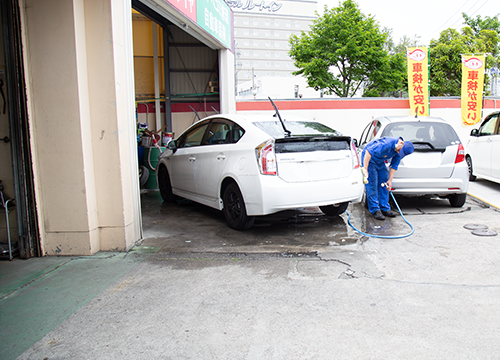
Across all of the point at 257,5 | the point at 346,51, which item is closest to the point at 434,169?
the point at 346,51

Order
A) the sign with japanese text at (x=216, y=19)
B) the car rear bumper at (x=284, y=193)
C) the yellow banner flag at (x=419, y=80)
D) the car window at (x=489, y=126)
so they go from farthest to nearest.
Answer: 1. the yellow banner flag at (x=419, y=80)
2. the car window at (x=489, y=126)
3. the sign with japanese text at (x=216, y=19)
4. the car rear bumper at (x=284, y=193)

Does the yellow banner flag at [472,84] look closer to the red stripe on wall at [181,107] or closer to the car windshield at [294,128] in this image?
the red stripe on wall at [181,107]

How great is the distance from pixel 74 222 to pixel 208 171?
2.10m

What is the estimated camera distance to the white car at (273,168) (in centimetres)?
492

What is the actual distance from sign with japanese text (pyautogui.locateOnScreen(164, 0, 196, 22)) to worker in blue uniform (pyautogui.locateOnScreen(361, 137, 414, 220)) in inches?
157

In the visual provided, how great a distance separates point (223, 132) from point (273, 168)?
51.8 inches

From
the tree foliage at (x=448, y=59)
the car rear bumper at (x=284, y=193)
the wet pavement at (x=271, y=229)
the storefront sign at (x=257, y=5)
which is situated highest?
the storefront sign at (x=257, y=5)

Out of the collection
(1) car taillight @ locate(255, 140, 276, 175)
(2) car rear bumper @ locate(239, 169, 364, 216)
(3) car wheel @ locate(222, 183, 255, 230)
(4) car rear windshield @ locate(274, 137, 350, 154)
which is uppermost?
(4) car rear windshield @ locate(274, 137, 350, 154)

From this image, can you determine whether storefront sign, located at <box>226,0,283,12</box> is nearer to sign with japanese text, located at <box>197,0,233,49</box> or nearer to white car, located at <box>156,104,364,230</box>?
sign with japanese text, located at <box>197,0,233,49</box>

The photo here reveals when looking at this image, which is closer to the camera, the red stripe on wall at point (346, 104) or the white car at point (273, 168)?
the white car at point (273, 168)

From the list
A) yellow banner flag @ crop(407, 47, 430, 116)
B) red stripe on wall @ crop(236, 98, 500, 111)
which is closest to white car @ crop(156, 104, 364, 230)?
red stripe on wall @ crop(236, 98, 500, 111)

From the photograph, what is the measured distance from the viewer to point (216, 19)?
377 inches

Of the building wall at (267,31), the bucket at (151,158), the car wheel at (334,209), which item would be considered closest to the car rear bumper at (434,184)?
the car wheel at (334,209)

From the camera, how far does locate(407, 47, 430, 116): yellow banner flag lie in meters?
15.8
